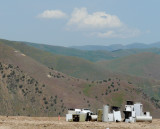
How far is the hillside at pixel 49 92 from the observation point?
3413 inches

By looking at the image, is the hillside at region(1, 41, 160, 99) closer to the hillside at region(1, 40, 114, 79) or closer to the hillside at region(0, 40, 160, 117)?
the hillside at region(1, 40, 114, 79)

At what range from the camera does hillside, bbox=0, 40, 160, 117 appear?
284ft

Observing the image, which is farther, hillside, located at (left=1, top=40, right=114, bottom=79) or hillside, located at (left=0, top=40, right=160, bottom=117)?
hillside, located at (left=1, top=40, right=114, bottom=79)

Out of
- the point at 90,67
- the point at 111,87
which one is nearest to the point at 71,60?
the point at 90,67

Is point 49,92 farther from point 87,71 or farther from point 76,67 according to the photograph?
point 76,67

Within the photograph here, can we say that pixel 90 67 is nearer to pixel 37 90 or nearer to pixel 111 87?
pixel 111 87

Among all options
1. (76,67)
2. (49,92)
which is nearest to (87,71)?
(76,67)

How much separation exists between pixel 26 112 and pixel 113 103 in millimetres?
29466

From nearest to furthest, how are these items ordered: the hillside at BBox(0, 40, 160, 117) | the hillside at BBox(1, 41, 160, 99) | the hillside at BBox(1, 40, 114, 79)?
the hillside at BBox(0, 40, 160, 117) < the hillside at BBox(1, 41, 160, 99) < the hillside at BBox(1, 40, 114, 79)

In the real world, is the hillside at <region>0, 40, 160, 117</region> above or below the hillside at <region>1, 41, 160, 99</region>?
below

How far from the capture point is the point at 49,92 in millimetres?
95938

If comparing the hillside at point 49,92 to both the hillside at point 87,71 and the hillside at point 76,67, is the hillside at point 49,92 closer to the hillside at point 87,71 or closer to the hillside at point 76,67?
the hillside at point 87,71

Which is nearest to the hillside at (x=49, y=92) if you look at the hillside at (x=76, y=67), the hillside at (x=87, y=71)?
the hillside at (x=87, y=71)

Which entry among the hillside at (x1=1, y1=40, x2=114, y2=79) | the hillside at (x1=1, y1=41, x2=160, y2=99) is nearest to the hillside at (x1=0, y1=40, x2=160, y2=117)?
the hillside at (x1=1, y1=41, x2=160, y2=99)
